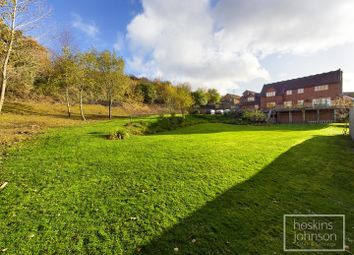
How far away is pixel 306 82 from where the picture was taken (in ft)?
185

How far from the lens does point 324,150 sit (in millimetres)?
15258

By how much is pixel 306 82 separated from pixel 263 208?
59943 mm

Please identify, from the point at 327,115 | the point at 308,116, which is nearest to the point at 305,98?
the point at 308,116

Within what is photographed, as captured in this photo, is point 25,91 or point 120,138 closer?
point 120,138

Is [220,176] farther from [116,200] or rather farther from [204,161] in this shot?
[116,200]

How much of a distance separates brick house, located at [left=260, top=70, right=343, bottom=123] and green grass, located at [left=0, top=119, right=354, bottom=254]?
1455 inches

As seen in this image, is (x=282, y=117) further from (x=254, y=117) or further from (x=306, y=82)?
(x=306, y=82)

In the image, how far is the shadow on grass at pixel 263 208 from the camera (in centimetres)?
502

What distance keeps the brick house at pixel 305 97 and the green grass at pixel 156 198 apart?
37.0 meters

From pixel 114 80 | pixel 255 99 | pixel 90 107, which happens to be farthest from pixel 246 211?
pixel 255 99

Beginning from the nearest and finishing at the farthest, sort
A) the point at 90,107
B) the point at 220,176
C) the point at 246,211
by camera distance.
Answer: the point at 246,211 → the point at 220,176 → the point at 90,107

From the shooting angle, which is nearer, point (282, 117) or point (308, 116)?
point (308, 116)

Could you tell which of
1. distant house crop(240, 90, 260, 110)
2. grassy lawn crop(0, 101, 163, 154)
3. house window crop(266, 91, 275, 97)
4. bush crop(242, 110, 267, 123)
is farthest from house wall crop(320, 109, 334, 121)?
grassy lawn crop(0, 101, 163, 154)

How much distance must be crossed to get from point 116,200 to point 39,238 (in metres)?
2.16
